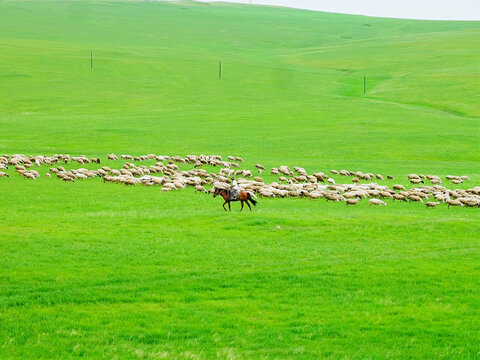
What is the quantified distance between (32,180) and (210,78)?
221ft

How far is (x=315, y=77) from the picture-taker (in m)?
104

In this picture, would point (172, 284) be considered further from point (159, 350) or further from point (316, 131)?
point (316, 131)

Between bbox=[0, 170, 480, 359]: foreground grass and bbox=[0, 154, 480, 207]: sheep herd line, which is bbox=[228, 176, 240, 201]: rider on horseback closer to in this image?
bbox=[0, 154, 480, 207]: sheep herd line

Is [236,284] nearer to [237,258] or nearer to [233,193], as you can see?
[237,258]

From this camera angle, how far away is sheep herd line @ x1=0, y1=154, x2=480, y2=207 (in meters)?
26.7

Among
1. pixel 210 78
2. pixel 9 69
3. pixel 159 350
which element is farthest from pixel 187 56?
pixel 159 350

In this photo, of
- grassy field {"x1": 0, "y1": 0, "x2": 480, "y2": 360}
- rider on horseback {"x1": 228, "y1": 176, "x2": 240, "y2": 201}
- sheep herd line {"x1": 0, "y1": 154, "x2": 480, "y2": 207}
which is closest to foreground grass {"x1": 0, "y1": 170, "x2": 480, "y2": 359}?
grassy field {"x1": 0, "y1": 0, "x2": 480, "y2": 360}

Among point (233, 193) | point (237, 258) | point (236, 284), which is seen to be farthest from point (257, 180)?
point (236, 284)

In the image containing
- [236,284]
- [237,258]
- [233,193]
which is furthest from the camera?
[233,193]

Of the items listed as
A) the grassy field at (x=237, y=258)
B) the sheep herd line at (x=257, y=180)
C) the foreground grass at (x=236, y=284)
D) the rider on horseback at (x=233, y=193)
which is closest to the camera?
the foreground grass at (x=236, y=284)

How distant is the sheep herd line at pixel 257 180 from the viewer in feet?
87.7

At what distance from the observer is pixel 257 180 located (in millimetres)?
31297

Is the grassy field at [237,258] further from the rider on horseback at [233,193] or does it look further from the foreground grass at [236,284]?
the rider on horseback at [233,193]

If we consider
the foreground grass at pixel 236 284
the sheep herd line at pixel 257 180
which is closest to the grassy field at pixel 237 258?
the foreground grass at pixel 236 284
